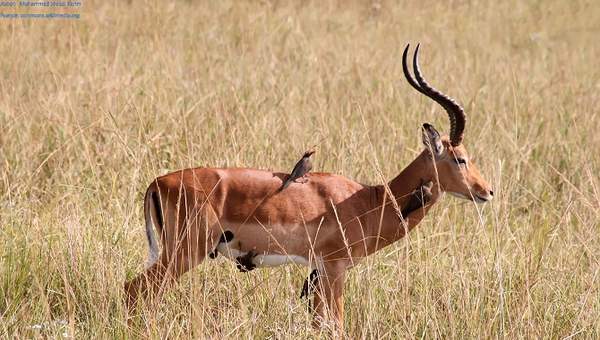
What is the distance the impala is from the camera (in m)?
4.68

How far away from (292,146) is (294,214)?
197 centimetres

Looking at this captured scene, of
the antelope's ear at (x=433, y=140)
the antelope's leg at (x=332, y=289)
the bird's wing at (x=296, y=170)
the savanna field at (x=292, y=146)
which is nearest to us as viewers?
the savanna field at (x=292, y=146)

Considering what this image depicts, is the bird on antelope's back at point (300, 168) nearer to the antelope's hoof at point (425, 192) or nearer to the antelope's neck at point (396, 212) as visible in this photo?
the antelope's neck at point (396, 212)

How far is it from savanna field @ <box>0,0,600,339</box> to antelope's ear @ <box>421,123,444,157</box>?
0.38 meters

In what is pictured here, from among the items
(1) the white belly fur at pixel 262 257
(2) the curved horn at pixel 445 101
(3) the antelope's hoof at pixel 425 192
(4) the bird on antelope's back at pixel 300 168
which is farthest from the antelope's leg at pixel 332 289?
(2) the curved horn at pixel 445 101

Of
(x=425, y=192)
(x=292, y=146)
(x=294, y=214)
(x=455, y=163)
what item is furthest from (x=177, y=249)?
(x=292, y=146)

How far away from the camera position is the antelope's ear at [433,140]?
499 cm

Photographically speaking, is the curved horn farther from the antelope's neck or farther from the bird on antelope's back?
the bird on antelope's back

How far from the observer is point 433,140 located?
198 inches

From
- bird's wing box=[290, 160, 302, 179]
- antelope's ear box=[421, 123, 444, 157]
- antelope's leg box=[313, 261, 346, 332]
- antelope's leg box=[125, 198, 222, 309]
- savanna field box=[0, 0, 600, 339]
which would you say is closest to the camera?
savanna field box=[0, 0, 600, 339]

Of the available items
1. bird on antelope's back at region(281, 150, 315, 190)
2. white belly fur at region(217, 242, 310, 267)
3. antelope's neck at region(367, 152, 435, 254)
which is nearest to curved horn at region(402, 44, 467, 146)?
antelope's neck at region(367, 152, 435, 254)

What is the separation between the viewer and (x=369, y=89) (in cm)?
837

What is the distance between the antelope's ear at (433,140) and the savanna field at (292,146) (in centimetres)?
38

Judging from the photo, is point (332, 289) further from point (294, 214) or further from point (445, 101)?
point (445, 101)
